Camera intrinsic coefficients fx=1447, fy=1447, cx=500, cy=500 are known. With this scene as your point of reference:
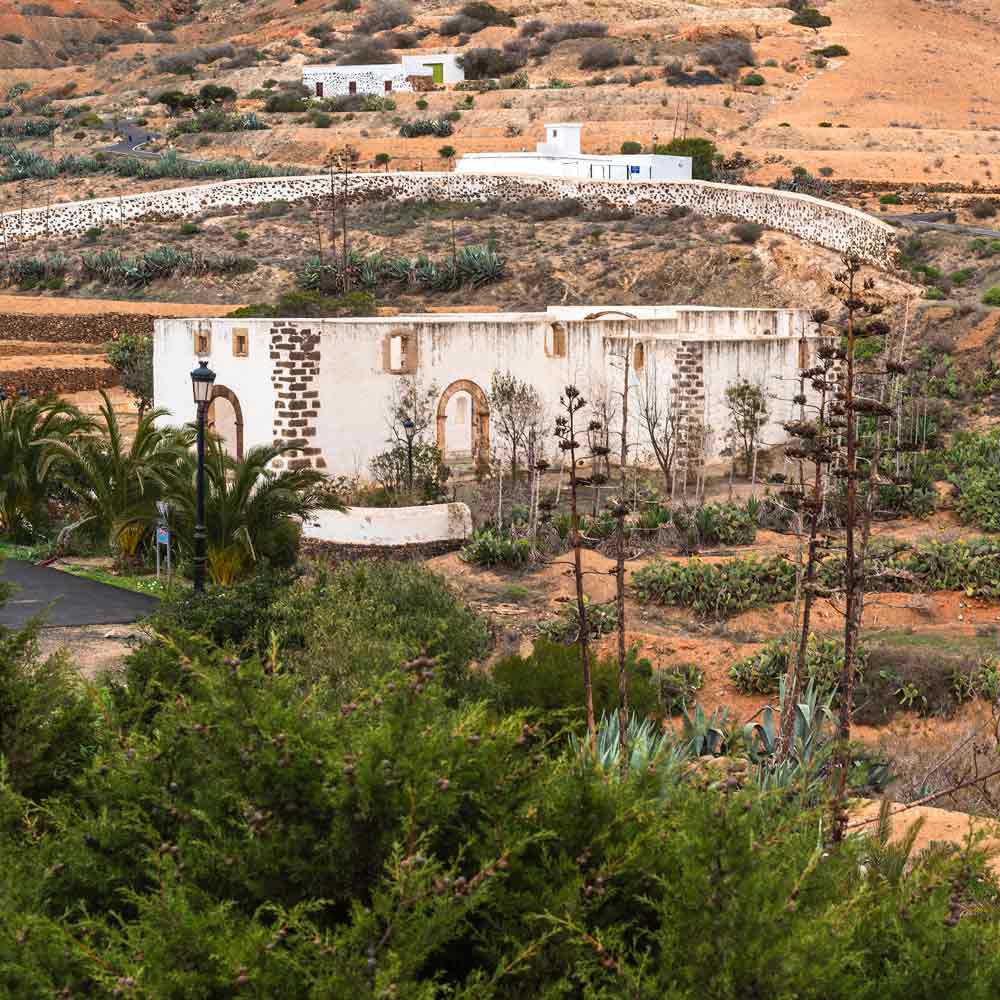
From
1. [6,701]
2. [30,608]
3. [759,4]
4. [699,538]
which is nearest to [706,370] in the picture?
[699,538]

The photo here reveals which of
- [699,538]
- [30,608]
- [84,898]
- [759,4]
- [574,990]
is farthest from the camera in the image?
[759,4]

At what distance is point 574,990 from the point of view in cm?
475

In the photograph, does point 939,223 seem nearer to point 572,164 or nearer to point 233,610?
point 572,164

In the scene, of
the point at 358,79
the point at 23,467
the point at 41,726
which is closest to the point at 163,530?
the point at 23,467

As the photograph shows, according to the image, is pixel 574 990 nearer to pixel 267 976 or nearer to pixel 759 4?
pixel 267 976

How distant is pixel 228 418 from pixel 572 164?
2593 centimetres

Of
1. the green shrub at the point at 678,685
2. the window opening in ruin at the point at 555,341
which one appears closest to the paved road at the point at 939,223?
the window opening in ruin at the point at 555,341

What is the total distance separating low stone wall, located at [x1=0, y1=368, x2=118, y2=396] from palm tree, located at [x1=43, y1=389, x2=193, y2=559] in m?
13.5

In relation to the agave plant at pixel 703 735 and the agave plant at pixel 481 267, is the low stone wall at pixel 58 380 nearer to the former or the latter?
the agave plant at pixel 481 267

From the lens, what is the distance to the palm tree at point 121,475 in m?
16.5

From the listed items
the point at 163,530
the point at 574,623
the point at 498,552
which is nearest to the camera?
the point at 574,623

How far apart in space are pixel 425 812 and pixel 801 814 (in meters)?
1.29

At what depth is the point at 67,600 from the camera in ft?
49.6

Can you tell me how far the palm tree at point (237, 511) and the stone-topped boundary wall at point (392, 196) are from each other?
26.6 metres
